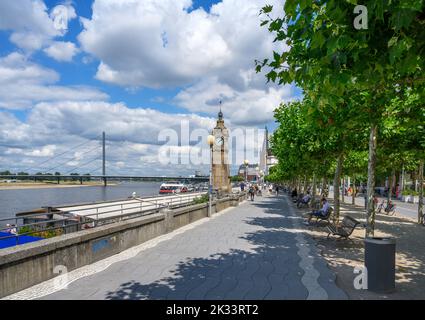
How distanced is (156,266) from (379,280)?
166 inches

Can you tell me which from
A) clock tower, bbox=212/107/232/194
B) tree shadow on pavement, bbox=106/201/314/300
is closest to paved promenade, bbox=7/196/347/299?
tree shadow on pavement, bbox=106/201/314/300

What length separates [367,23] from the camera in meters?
3.77

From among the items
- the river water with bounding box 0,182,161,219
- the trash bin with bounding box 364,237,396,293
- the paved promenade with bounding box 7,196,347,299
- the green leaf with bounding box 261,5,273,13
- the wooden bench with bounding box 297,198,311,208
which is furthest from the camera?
the river water with bounding box 0,182,161,219

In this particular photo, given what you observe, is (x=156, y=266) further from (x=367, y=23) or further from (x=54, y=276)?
(x=367, y=23)

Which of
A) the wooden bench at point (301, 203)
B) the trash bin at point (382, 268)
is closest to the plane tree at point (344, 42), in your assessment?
the trash bin at point (382, 268)

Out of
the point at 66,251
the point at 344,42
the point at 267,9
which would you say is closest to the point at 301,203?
the point at 66,251

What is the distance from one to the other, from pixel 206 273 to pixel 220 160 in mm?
26217

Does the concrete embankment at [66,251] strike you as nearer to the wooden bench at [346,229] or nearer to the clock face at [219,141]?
the wooden bench at [346,229]

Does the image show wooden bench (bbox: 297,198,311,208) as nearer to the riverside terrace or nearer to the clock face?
the clock face

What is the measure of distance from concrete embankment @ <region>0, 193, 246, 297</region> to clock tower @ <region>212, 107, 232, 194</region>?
21103 millimetres

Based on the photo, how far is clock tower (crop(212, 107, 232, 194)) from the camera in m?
32.2

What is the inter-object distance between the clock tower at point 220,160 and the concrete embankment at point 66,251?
2110 centimetres

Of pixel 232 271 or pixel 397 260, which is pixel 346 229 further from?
pixel 232 271

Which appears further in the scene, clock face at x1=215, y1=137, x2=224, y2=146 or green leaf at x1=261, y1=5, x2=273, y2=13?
clock face at x1=215, y1=137, x2=224, y2=146
